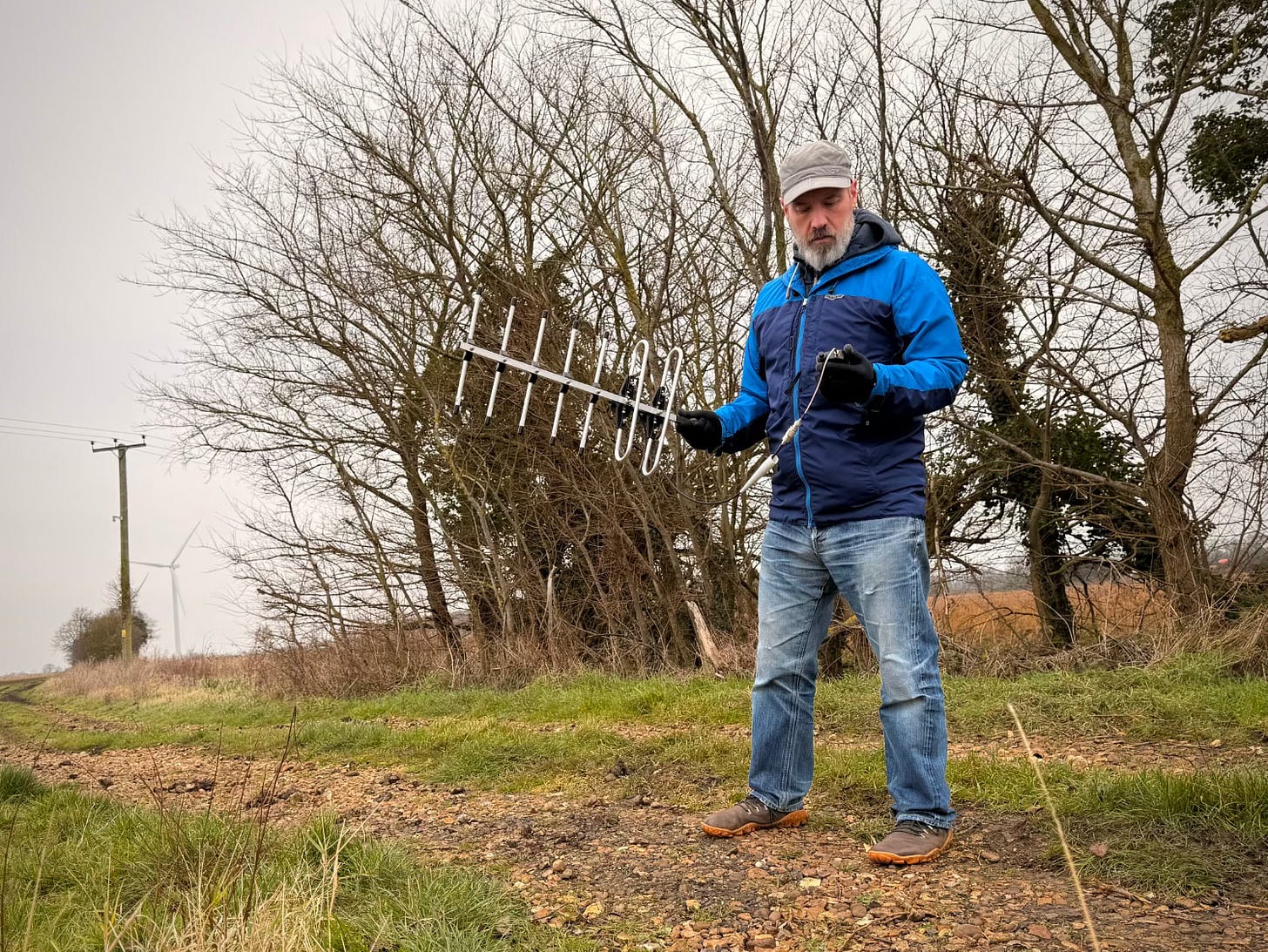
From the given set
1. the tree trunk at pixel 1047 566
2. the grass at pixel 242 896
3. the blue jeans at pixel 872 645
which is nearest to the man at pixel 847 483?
the blue jeans at pixel 872 645

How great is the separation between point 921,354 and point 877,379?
30 cm

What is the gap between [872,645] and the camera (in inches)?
143

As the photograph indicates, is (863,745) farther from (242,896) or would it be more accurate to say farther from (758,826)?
(242,896)

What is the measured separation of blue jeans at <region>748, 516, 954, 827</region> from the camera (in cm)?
352

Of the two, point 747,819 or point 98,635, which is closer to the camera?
point 747,819

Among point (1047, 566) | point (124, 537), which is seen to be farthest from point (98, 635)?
point (1047, 566)

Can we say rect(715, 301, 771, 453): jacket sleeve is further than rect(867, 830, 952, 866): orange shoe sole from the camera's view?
Yes

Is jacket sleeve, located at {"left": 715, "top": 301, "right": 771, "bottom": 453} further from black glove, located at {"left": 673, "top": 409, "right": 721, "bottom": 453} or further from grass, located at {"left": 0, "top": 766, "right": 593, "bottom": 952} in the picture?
grass, located at {"left": 0, "top": 766, "right": 593, "bottom": 952}

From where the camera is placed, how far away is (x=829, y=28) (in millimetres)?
10742

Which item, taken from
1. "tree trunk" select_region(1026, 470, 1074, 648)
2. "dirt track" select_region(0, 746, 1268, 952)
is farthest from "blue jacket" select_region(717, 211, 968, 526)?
"tree trunk" select_region(1026, 470, 1074, 648)

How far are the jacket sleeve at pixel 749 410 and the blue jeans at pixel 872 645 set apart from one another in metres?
0.42

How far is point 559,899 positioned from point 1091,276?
8588mm

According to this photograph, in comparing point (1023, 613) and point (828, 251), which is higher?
point (828, 251)

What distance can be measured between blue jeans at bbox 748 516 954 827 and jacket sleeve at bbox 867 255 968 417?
1.44ft
